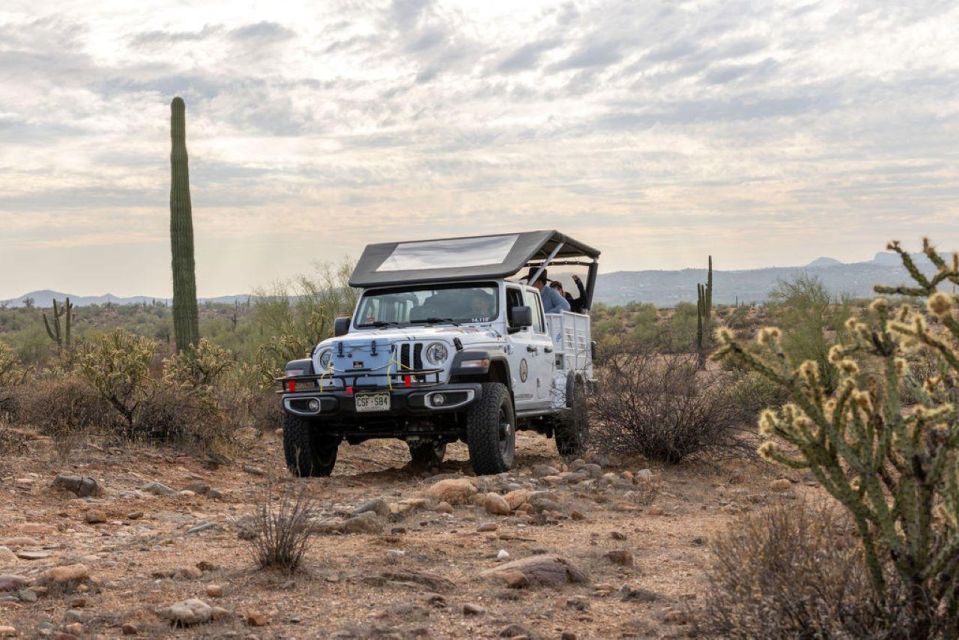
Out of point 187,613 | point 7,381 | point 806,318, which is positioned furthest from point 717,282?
point 187,613

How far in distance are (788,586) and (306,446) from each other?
7119 mm

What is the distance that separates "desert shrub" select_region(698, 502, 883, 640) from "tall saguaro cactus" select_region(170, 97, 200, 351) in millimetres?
→ 12579

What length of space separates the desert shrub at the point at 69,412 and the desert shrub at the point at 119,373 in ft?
0.43

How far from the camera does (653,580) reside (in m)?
6.20

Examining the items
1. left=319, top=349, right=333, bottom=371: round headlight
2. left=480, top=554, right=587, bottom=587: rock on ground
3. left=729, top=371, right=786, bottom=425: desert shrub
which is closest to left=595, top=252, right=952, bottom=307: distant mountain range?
left=729, top=371, right=786, bottom=425: desert shrub

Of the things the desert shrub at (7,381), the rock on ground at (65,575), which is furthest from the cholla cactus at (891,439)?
the desert shrub at (7,381)

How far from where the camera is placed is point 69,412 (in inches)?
516

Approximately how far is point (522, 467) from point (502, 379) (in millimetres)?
1422

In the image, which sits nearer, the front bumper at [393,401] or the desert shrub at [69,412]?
the front bumper at [393,401]

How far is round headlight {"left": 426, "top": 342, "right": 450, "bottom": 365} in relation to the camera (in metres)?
10.5

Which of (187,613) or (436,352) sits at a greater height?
(436,352)

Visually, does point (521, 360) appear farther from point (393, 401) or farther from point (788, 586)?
point (788, 586)

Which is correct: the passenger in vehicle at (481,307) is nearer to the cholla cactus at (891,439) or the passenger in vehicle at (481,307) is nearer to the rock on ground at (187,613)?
the rock on ground at (187,613)

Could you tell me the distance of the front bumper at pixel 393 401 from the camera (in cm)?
1026
